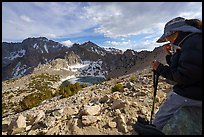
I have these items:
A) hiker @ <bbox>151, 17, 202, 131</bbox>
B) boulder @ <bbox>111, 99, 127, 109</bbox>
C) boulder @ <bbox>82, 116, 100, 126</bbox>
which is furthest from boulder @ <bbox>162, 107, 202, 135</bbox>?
boulder @ <bbox>111, 99, 127, 109</bbox>

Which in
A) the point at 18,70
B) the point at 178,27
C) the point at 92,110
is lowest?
the point at 18,70

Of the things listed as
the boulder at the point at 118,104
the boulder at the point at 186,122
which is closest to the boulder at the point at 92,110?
the boulder at the point at 118,104

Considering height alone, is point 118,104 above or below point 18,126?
above

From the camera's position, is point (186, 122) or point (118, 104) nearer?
point (186, 122)

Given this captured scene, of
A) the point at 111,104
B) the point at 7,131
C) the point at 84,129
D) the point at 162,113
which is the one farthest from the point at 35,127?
the point at 162,113

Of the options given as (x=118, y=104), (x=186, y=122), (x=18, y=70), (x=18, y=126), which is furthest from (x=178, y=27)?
(x=18, y=70)

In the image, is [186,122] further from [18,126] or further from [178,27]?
[18,126]

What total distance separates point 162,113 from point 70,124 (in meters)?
3.27

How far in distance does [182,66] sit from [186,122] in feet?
2.82

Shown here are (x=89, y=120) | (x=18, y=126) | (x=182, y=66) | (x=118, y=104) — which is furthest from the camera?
(x=118, y=104)

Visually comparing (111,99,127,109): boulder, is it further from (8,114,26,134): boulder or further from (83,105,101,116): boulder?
(8,114,26,134): boulder

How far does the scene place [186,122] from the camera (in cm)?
333

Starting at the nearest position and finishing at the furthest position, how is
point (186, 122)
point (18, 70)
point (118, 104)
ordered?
point (186, 122) → point (118, 104) → point (18, 70)

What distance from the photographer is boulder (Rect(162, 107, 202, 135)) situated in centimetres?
329
